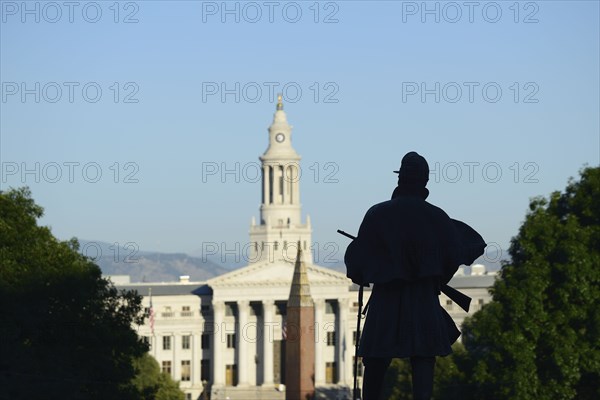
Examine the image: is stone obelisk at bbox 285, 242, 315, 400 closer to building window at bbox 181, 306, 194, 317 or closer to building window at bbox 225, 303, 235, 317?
building window at bbox 181, 306, 194, 317

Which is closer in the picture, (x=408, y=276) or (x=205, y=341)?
(x=408, y=276)

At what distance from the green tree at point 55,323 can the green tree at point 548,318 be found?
13.9 meters

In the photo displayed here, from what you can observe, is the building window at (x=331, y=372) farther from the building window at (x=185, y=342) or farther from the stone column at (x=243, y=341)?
the building window at (x=185, y=342)

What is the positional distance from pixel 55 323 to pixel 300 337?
40.6 metres

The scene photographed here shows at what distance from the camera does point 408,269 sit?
66.2ft

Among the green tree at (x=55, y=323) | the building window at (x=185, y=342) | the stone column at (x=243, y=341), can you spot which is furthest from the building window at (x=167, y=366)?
the green tree at (x=55, y=323)

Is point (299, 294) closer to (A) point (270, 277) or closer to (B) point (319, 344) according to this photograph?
(B) point (319, 344)

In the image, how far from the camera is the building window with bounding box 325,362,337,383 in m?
189

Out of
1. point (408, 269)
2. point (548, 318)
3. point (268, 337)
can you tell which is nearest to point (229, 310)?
point (268, 337)

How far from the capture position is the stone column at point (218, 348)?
625ft

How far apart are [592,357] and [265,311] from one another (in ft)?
424

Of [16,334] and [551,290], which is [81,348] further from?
[551,290]

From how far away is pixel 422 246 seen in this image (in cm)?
2019

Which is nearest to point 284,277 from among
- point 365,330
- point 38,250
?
point 38,250
